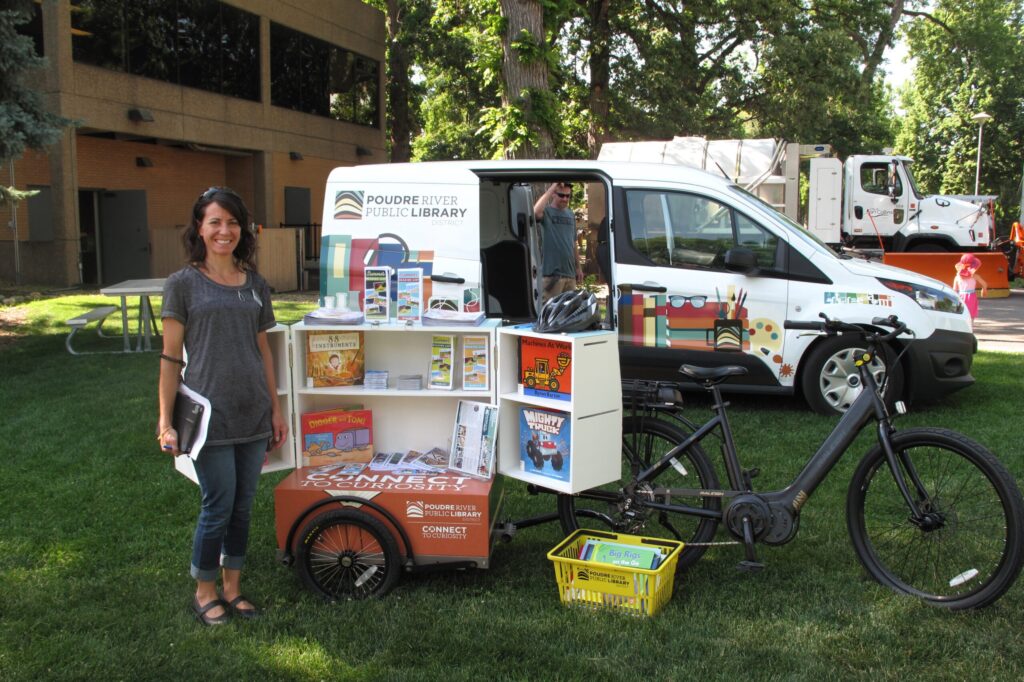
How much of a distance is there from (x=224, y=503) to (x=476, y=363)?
1.35 meters

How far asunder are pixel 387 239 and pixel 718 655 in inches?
153

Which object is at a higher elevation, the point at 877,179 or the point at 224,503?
the point at 877,179

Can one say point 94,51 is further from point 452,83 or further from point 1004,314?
point 1004,314

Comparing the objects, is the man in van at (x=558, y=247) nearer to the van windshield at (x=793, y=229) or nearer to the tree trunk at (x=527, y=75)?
the van windshield at (x=793, y=229)

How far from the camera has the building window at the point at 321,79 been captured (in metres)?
24.8

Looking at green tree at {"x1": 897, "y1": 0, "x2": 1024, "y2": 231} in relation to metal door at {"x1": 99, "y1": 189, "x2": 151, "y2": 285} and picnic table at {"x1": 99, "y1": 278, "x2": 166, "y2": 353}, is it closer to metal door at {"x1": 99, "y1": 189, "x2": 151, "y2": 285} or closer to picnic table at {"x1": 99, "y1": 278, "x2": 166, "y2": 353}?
metal door at {"x1": 99, "y1": 189, "x2": 151, "y2": 285}

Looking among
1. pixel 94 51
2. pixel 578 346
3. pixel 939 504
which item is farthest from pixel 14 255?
pixel 939 504

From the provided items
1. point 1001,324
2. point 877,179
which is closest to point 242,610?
point 1001,324

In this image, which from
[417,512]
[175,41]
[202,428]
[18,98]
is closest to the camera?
[202,428]

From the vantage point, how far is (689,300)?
7.04 metres

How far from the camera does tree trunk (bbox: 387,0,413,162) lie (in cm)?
2972

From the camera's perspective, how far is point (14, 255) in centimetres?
1838

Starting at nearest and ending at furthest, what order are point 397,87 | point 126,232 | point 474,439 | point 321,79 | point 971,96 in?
point 474,439 → point 126,232 → point 321,79 → point 397,87 → point 971,96

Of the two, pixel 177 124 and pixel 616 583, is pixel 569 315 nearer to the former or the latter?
pixel 616 583
